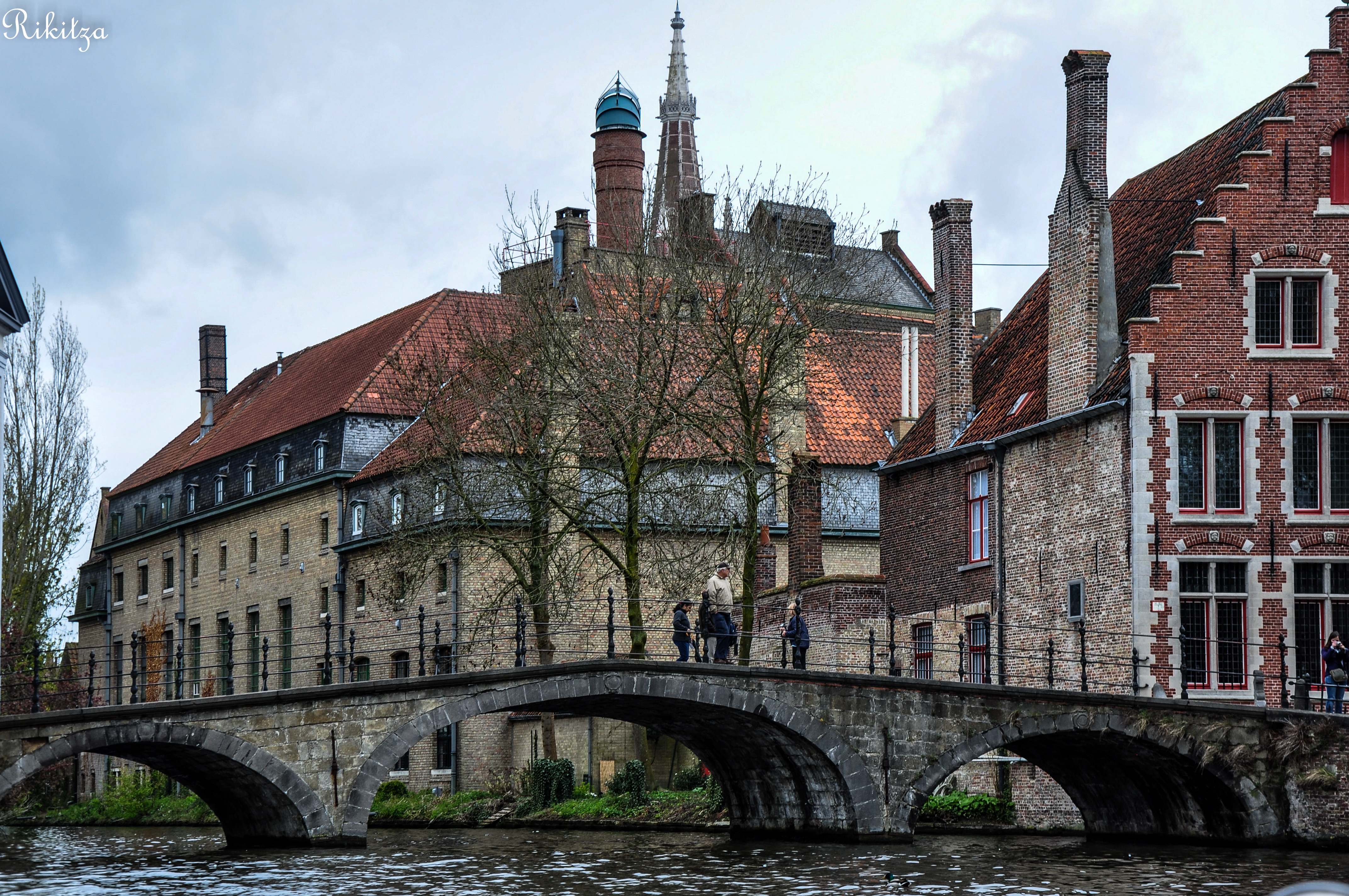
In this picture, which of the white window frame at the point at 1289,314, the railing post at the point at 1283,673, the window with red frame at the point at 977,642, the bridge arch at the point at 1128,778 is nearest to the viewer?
the bridge arch at the point at 1128,778

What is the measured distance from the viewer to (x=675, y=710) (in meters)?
28.3

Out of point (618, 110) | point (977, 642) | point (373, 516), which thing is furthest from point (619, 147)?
point (977, 642)

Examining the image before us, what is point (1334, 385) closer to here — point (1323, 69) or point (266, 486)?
point (1323, 69)

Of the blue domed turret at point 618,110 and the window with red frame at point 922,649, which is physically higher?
the blue domed turret at point 618,110

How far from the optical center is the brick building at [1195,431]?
28844mm

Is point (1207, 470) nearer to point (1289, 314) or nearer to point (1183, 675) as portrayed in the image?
point (1289, 314)

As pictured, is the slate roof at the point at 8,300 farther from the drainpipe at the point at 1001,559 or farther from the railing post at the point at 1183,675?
the railing post at the point at 1183,675

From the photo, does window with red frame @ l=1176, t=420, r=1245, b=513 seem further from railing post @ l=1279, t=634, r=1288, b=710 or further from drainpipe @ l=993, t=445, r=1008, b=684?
drainpipe @ l=993, t=445, r=1008, b=684

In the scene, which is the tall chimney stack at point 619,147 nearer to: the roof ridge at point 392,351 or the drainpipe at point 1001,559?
the roof ridge at point 392,351

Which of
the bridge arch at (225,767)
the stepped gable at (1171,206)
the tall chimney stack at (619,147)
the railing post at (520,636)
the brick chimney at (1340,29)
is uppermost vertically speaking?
the tall chimney stack at (619,147)

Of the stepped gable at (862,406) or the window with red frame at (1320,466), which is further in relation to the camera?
the stepped gable at (862,406)

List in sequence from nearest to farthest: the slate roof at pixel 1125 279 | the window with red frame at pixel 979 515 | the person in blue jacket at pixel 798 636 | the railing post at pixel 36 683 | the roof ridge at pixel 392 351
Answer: the railing post at pixel 36 683, the person in blue jacket at pixel 798 636, the slate roof at pixel 1125 279, the window with red frame at pixel 979 515, the roof ridge at pixel 392 351

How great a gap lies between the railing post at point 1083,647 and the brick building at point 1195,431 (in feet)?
0.30

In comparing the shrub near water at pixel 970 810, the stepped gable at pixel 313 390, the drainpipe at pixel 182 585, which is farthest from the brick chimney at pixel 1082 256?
the drainpipe at pixel 182 585
